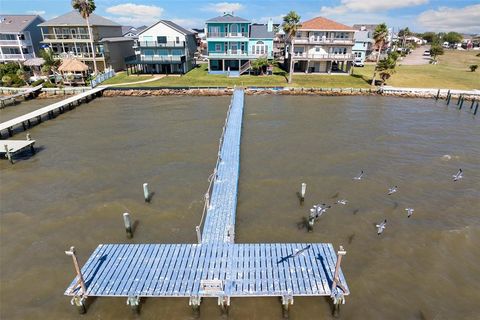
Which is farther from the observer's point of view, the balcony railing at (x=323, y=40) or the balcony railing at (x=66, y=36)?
the balcony railing at (x=66, y=36)

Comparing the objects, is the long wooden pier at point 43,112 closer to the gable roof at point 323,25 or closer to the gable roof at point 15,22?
the gable roof at point 15,22

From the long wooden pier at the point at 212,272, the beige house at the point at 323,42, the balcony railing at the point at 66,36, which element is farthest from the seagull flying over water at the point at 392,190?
the balcony railing at the point at 66,36

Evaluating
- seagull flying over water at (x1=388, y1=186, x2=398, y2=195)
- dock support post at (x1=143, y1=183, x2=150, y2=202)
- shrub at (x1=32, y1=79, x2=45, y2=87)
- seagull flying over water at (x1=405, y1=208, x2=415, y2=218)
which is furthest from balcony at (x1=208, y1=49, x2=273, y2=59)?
seagull flying over water at (x1=405, y1=208, x2=415, y2=218)

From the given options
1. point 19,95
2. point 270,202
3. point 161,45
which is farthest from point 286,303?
point 161,45

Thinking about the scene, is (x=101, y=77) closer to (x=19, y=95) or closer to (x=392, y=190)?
(x=19, y=95)

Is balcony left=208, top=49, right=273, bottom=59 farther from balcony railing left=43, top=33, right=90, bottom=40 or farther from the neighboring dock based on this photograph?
the neighboring dock

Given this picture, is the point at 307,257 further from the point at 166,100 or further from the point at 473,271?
the point at 166,100
